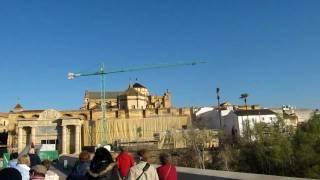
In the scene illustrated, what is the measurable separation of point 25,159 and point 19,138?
320 ft

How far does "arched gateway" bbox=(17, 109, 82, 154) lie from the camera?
99.7 metres

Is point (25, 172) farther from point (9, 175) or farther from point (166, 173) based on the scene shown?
point (9, 175)

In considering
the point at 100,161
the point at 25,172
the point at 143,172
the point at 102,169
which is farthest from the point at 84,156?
the point at 143,172

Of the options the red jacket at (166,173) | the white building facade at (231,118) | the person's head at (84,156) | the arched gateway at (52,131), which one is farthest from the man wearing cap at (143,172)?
the arched gateway at (52,131)

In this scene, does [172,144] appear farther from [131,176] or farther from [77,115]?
[131,176]

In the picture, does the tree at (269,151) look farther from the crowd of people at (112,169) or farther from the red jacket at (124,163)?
the crowd of people at (112,169)

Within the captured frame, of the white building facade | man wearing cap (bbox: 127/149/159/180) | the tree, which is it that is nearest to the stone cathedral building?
the white building facade

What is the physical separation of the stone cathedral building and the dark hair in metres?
82.3

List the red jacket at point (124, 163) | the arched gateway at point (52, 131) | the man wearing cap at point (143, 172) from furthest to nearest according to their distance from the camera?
the arched gateway at point (52, 131)
the red jacket at point (124, 163)
the man wearing cap at point (143, 172)

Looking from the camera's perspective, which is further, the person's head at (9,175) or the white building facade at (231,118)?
the white building facade at (231,118)

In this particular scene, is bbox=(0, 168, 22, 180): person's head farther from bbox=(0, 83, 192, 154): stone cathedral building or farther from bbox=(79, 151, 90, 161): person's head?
bbox=(0, 83, 192, 154): stone cathedral building

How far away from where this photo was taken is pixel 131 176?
7.48 metres

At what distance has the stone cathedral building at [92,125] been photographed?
10031 cm

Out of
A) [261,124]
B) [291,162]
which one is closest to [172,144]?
[261,124]
